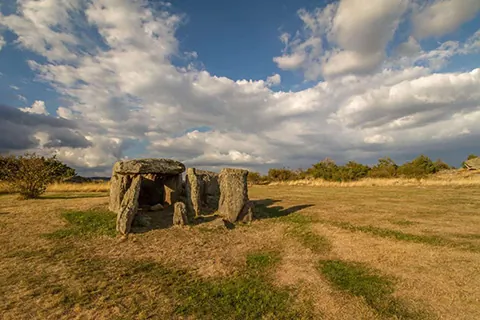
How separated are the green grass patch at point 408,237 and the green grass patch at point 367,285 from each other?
3232 millimetres

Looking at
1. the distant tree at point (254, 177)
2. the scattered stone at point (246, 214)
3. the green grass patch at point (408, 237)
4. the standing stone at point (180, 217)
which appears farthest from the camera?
the distant tree at point (254, 177)

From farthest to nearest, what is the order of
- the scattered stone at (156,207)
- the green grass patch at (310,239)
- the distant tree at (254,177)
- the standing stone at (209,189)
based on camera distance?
the distant tree at (254,177)
the standing stone at (209,189)
the scattered stone at (156,207)
the green grass patch at (310,239)

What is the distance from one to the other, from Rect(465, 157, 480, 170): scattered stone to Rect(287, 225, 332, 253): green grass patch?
41.7 m

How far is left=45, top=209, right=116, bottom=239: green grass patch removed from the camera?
10.7 meters

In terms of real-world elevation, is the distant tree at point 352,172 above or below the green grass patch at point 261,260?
above

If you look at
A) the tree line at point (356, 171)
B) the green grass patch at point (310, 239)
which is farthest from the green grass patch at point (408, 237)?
the tree line at point (356, 171)

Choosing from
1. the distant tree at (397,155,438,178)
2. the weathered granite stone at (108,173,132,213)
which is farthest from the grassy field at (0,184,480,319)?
the distant tree at (397,155,438,178)

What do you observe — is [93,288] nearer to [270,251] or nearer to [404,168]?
[270,251]

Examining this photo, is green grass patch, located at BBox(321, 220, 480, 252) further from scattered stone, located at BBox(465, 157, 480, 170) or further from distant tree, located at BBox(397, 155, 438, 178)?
scattered stone, located at BBox(465, 157, 480, 170)

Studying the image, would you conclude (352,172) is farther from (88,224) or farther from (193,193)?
(88,224)

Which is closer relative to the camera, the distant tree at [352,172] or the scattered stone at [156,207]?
the scattered stone at [156,207]

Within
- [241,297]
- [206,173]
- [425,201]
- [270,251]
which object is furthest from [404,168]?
[241,297]

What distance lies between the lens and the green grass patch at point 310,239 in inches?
376

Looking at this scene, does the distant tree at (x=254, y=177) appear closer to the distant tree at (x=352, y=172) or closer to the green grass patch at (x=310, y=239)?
the distant tree at (x=352, y=172)
